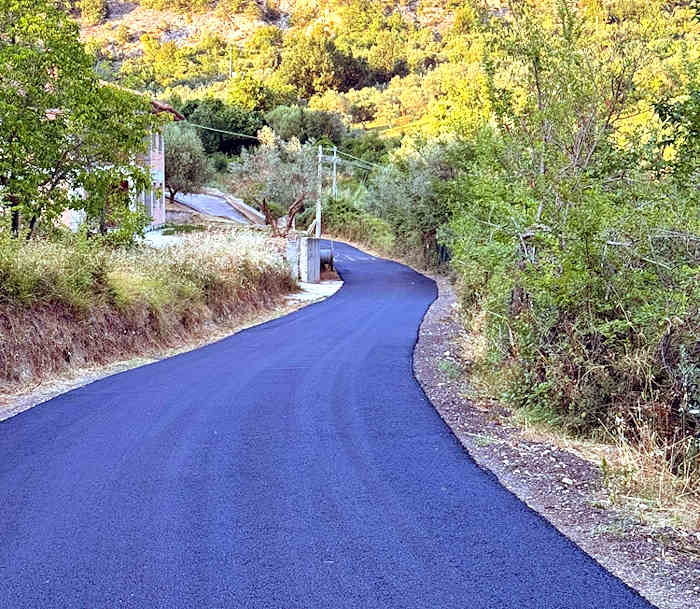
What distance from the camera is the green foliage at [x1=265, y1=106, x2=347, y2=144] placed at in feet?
220

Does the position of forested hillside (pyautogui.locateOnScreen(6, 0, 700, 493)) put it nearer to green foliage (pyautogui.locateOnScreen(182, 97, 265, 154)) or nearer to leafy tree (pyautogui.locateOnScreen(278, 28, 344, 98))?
green foliage (pyautogui.locateOnScreen(182, 97, 265, 154))

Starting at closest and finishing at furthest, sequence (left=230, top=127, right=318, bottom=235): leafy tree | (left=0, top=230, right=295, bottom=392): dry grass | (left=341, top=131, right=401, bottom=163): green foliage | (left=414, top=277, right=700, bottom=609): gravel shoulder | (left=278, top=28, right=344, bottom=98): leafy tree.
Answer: (left=414, top=277, right=700, bottom=609): gravel shoulder < (left=0, top=230, right=295, bottom=392): dry grass < (left=230, top=127, right=318, bottom=235): leafy tree < (left=341, top=131, right=401, bottom=163): green foliage < (left=278, top=28, right=344, bottom=98): leafy tree

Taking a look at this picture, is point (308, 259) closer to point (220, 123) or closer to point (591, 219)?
point (591, 219)

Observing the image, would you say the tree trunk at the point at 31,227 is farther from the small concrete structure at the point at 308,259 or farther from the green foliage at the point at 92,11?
the green foliage at the point at 92,11

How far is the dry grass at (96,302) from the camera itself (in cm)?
1167

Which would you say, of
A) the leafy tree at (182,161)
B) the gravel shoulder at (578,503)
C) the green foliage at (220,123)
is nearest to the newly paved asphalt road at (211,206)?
the leafy tree at (182,161)

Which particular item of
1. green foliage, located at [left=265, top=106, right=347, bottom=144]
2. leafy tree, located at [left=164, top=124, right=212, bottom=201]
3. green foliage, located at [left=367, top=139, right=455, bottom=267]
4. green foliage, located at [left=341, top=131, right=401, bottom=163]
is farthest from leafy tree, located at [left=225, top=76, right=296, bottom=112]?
green foliage, located at [left=367, top=139, right=455, bottom=267]

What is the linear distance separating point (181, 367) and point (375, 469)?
6.63m

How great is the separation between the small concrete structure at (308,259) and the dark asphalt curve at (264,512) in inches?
889

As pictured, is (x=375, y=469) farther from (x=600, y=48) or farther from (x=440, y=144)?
(x=440, y=144)

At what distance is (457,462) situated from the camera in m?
7.09

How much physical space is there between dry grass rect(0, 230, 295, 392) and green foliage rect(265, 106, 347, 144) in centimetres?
4815

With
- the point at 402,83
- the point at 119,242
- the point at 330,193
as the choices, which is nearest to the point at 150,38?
the point at 402,83

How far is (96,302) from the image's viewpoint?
1370 cm
